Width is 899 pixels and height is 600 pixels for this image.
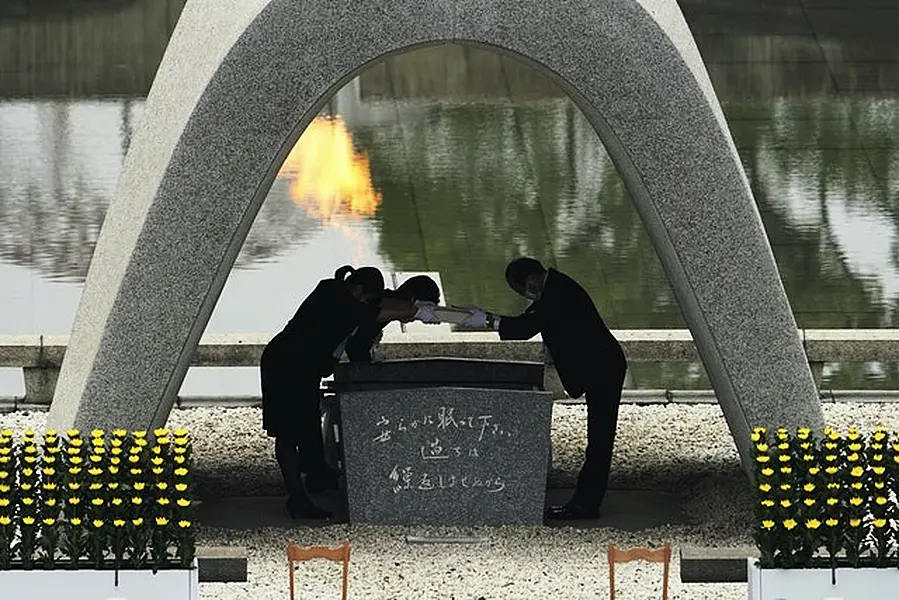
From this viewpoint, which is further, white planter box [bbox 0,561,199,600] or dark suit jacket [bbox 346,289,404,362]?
dark suit jacket [bbox 346,289,404,362]

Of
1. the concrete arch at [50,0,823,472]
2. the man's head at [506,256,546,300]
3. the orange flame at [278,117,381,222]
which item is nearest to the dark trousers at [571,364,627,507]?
the man's head at [506,256,546,300]

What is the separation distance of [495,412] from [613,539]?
99 centimetres

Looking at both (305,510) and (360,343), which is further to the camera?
(360,343)

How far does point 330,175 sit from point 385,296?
10.3 meters

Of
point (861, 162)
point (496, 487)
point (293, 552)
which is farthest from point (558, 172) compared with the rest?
point (293, 552)

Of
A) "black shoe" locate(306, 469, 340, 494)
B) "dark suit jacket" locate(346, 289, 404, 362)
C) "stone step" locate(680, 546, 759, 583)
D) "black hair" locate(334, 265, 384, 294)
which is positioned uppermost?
"black hair" locate(334, 265, 384, 294)

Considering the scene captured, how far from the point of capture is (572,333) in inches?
558

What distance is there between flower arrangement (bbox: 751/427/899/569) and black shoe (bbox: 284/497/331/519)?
11.4 feet

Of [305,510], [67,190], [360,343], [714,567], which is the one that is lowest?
[714,567]

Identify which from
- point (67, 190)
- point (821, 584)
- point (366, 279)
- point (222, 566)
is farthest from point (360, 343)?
point (67, 190)

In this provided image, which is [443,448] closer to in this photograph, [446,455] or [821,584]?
[446,455]

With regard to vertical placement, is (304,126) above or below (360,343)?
above

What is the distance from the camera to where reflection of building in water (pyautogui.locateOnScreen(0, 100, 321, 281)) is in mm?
22422

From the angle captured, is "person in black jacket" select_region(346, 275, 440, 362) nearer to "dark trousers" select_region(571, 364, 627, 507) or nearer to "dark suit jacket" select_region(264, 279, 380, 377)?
"dark suit jacket" select_region(264, 279, 380, 377)
